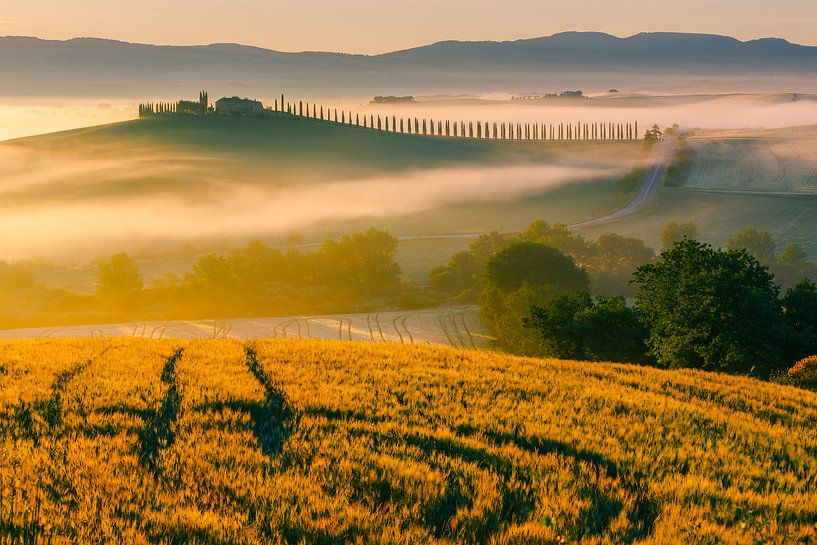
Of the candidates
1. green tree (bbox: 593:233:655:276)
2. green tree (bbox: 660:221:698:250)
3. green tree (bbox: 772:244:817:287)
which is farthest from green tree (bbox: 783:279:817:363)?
green tree (bbox: 660:221:698:250)

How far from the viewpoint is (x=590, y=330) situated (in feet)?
200

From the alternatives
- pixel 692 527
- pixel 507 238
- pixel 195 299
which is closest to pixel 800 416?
pixel 692 527

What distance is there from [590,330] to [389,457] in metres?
47.0

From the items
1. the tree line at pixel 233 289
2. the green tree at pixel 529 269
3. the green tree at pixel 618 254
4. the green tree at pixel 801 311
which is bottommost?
the tree line at pixel 233 289

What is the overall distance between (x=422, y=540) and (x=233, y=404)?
10512mm

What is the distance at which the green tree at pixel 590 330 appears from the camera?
193ft

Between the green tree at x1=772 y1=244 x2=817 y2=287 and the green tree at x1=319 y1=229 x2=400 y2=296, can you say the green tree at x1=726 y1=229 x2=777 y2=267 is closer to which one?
the green tree at x1=772 y1=244 x2=817 y2=287

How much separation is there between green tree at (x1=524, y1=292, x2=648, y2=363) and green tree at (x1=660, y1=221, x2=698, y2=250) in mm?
Answer: 105683

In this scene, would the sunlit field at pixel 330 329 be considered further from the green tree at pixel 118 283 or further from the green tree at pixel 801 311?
the green tree at pixel 801 311

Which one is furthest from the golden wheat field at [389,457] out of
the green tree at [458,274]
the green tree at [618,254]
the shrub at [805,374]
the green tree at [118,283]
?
the green tree at [618,254]

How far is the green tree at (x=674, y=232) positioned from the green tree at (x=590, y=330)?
10568 cm

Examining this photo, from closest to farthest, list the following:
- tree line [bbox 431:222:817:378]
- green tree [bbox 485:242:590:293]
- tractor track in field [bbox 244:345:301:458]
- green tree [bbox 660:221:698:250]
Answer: tractor track in field [bbox 244:345:301:458] → tree line [bbox 431:222:817:378] → green tree [bbox 485:242:590:293] → green tree [bbox 660:221:698:250]

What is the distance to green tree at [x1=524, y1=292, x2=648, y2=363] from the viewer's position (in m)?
58.8

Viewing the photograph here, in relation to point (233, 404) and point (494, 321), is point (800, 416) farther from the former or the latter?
point (494, 321)
